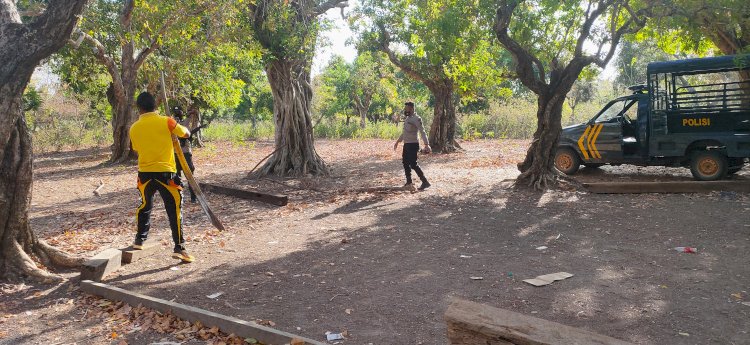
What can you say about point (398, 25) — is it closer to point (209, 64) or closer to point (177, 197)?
point (209, 64)

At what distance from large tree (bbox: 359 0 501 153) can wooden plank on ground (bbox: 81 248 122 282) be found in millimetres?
9246

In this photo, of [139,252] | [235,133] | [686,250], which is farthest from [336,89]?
[686,250]

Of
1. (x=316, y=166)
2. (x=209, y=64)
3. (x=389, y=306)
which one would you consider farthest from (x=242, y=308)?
(x=209, y=64)

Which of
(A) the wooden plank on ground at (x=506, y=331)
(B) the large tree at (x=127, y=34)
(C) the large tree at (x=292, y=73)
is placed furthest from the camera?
(C) the large tree at (x=292, y=73)

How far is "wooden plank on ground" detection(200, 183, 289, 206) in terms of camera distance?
34.1ft

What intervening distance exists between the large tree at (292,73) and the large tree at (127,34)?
1.81 meters

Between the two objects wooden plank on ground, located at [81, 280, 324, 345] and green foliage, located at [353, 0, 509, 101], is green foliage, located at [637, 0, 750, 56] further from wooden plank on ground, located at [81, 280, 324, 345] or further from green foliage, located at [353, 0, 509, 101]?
wooden plank on ground, located at [81, 280, 324, 345]

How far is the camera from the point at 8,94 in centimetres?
555

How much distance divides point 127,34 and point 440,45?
8593 millimetres

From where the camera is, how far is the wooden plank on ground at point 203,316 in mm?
4043

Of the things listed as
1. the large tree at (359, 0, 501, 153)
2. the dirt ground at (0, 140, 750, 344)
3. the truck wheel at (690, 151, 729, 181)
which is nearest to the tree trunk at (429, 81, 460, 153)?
the large tree at (359, 0, 501, 153)

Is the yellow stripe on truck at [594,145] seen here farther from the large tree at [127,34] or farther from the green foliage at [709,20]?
the large tree at [127,34]

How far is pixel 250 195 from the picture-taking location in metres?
11.0

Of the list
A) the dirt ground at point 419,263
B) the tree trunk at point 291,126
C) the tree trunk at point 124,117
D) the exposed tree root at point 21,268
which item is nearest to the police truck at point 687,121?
the dirt ground at point 419,263
